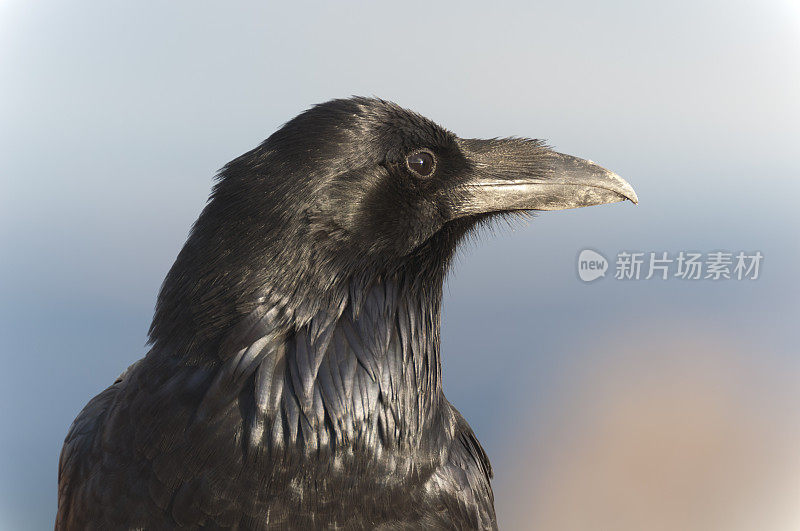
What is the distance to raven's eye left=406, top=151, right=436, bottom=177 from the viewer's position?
1.70 metres

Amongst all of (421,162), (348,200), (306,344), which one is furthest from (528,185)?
(306,344)

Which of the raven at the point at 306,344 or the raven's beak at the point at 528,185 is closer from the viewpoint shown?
the raven at the point at 306,344

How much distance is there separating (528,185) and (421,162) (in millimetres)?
274

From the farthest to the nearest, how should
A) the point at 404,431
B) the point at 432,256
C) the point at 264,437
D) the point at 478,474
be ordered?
the point at 478,474 < the point at 432,256 < the point at 404,431 < the point at 264,437

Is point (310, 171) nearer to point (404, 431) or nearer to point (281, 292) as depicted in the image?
point (281, 292)

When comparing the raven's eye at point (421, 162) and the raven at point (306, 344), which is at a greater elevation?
the raven's eye at point (421, 162)

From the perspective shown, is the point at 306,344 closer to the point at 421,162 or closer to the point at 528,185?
the point at 421,162

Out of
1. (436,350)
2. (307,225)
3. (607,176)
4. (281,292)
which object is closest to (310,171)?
(307,225)

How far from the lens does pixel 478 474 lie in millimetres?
2016

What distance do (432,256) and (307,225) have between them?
0.37 meters

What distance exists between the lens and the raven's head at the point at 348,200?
60.6 inches

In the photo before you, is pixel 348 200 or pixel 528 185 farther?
pixel 528 185

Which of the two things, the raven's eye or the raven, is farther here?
the raven's eye

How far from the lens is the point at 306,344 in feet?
5.14
